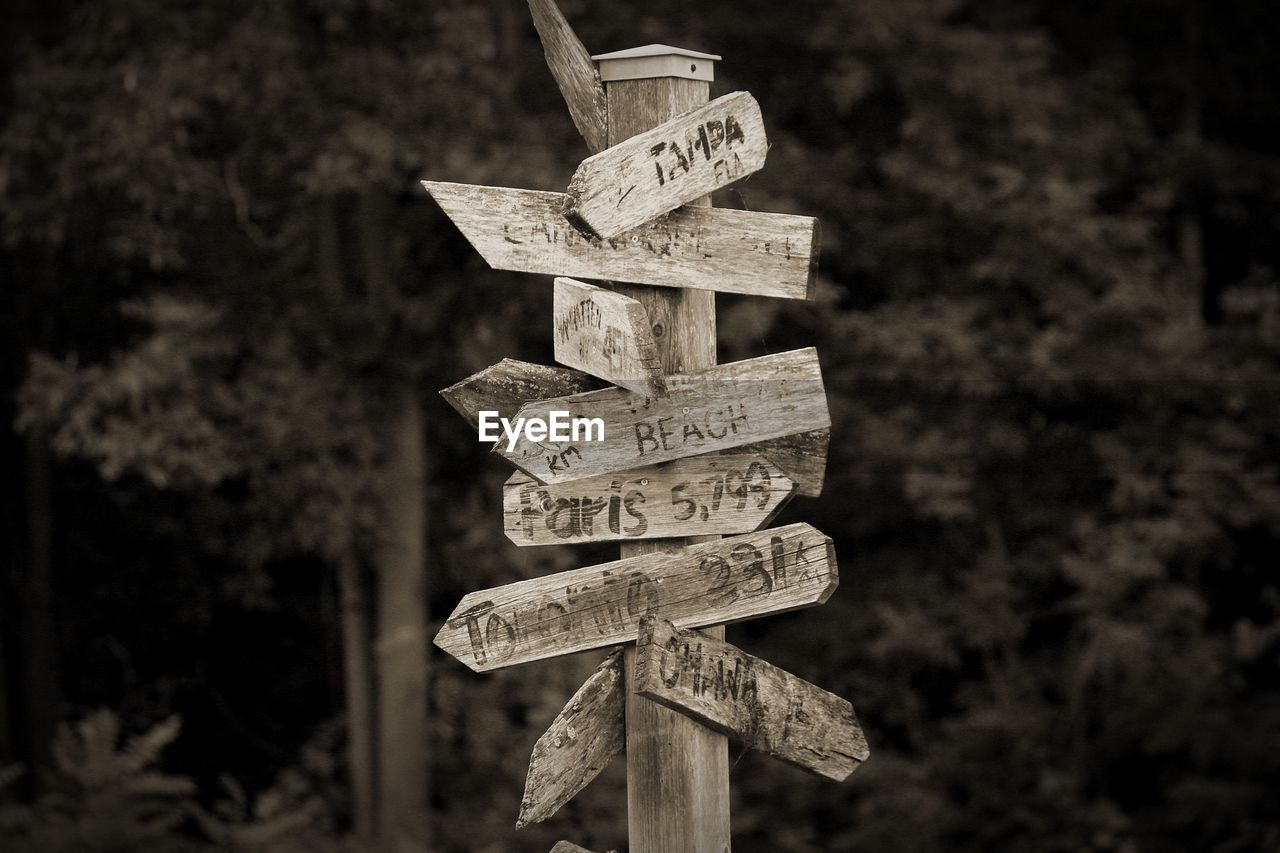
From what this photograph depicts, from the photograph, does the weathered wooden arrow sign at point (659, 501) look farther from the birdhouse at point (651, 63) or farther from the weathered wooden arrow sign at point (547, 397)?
the birdhouse at point (651, 63)

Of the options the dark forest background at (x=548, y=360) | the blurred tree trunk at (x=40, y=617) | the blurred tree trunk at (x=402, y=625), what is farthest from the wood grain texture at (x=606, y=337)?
the blurred tree trunk at (x=40, y=617)

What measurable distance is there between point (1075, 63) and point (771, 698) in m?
7.26

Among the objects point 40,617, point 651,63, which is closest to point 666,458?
point 651,63

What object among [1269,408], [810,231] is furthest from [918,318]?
[810,231]

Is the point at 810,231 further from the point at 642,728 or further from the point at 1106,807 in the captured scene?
the point at 1106,807

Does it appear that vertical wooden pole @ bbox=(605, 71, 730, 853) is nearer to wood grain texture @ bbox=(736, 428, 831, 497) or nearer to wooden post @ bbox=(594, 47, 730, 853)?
wooden post @ bbox=(594, 47, 730, 853)

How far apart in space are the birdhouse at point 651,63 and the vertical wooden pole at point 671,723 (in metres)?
0.01

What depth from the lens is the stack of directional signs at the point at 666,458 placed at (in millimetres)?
2645

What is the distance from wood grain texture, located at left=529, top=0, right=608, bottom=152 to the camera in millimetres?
2654

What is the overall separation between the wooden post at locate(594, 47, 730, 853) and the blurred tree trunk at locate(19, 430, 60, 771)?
7.49m

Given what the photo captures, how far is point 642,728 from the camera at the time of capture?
2.77 meters

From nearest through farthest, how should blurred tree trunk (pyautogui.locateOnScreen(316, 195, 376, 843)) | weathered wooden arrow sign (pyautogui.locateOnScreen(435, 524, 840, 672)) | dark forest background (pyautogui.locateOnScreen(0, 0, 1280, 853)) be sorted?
weathered wooden arrow sign (pyautogui.locateOnScreen(435, 524, 840, 672))
dark forest background (pyautogui.locateOnScreen(0, 0, 1280, 853))
blurred tree trunk (pyautogui.locateOnScreen(316, 195, 376, 843))

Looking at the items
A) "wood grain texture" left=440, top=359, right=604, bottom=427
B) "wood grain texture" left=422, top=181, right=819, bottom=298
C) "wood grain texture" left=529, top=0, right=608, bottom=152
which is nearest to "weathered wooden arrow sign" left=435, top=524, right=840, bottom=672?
"wood grain texture" left=440, top=359, right=604, bottom=427

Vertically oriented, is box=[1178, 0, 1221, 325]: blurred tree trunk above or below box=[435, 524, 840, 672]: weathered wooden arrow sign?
above
